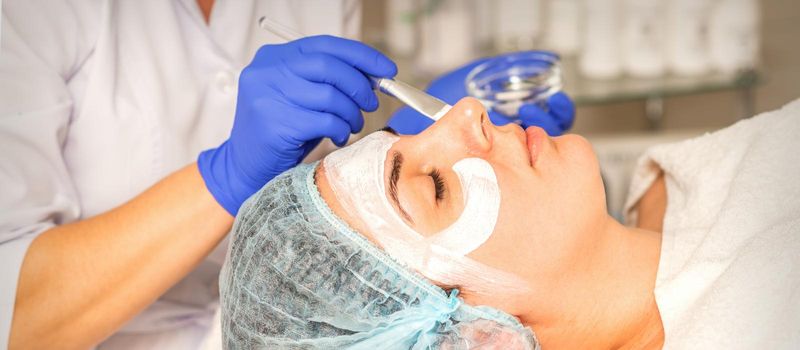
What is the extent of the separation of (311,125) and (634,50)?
1519mm

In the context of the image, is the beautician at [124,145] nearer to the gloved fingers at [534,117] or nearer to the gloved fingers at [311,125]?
the gloved fingers at [311,125]

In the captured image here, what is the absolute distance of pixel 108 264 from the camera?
1030 millimetres

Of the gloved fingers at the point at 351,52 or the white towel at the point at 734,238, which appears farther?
the gloved fingers at the point at 351,52

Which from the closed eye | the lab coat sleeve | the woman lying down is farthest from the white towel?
the lab coat sleeve

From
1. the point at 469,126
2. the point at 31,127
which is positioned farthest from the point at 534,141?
the point at 31,127

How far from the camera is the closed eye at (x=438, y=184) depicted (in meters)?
1.00

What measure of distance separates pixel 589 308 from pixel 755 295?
25 centimetres

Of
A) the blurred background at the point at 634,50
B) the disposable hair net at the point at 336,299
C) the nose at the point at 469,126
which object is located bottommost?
the blurred background at the point at 634,50

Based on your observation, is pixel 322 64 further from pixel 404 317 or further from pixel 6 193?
pixel 6 193

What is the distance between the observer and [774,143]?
3.97 ft

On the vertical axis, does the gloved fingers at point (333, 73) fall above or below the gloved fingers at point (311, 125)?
above

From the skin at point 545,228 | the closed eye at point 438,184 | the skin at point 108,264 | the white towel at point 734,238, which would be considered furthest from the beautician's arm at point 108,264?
the white towel at point 734,238

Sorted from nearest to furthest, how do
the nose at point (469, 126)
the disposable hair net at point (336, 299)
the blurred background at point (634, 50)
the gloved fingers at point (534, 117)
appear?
the disposable hair net at point (336, 299)
the nose at point (469, 126)
the gloved fingers at point (534, 117)
the blurred background at point (634, 50)

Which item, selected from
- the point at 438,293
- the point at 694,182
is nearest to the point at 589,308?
the point at 438,293
